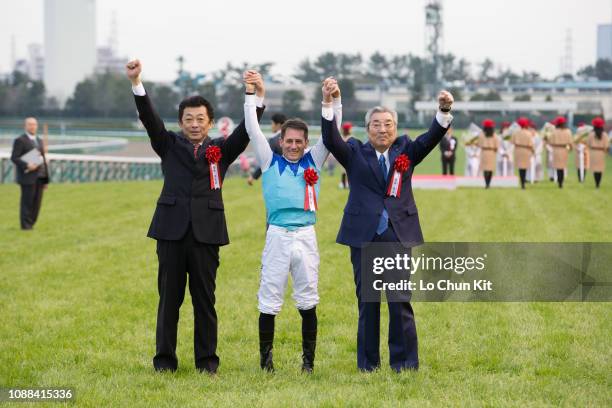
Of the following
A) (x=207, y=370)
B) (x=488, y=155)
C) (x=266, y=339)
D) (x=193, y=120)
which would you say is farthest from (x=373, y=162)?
A: (x=488, y=155)

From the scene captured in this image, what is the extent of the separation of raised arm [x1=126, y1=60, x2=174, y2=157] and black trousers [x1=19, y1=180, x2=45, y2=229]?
11.9 metres

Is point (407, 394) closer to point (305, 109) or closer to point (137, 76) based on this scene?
point (137, 76)

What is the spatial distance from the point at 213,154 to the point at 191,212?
440mm

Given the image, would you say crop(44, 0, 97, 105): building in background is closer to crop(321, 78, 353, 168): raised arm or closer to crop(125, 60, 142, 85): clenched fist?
crop(125, 60, 142, 85): clenched fist

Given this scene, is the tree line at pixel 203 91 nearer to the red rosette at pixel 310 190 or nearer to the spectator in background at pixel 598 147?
the spectator in background at pixel 598 147

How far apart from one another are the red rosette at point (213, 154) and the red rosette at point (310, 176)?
2.11 ft

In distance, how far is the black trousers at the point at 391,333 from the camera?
7.28m

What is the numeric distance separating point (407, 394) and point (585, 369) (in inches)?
66.7

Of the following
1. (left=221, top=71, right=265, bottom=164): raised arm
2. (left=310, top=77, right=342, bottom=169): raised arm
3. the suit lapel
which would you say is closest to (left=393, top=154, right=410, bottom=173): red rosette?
the suit lapel

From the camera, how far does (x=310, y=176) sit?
721 centimetres

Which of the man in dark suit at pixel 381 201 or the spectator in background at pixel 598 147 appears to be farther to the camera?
the spectator in background at pixel 598 147

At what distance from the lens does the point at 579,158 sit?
32375 millimetres

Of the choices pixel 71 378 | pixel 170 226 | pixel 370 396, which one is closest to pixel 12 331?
pixel 71 378

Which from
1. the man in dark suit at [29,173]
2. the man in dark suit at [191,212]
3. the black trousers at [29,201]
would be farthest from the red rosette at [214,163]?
the black trousers at [29,201]
